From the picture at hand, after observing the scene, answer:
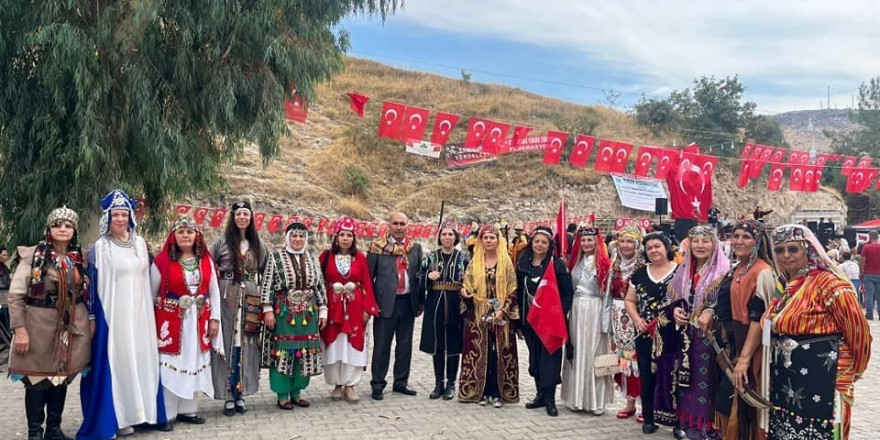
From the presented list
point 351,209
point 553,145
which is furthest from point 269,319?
point 351,209

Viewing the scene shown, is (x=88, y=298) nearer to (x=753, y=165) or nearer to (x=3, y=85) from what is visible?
(x=3, y=85)

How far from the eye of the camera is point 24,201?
7.01m

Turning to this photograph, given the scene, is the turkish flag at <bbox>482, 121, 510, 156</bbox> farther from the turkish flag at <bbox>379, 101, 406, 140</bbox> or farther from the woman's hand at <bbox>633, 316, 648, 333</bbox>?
the woman's hand at <bbox>633, 316, 648, 333</bbox>

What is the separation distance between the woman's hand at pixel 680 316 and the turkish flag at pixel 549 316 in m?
1.01

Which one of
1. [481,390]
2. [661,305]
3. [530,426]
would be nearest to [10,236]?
[481,390]

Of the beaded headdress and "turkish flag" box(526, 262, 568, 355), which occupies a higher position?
the beaded headdress

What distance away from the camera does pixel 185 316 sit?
499 cm

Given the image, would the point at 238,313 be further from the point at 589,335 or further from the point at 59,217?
the point at 589,335

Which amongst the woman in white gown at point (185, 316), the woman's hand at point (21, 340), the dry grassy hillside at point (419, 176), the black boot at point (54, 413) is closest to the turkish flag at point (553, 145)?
the dry grassy hillside at point (419, 176)

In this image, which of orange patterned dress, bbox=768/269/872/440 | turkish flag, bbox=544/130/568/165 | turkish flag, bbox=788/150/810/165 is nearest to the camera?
orange patterned dress, bbox=768/269/872/440

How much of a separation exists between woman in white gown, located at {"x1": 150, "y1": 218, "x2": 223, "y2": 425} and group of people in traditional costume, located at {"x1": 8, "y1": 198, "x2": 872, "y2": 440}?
13 millimetres

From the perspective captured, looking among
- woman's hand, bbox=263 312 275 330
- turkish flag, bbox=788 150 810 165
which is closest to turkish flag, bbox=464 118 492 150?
woman's hand, bbox=263 312 275 330

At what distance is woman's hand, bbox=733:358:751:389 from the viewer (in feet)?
12.8

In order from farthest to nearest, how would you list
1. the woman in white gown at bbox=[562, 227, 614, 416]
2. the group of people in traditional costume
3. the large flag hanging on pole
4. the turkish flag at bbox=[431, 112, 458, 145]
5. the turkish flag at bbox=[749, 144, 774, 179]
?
the turkish flag at bbox=[749, 144, 774, 179]
the turkish flag at bbox=[431, 112, 458, 145]
the large flag hanging on pole
the woman in white gown at bbox=[562, 227, 614, 416]
the group of people in traditional costume
